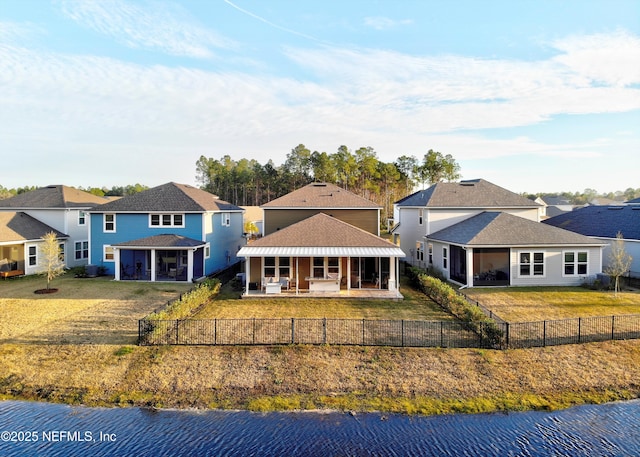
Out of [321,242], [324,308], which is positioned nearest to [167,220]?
[321,242]

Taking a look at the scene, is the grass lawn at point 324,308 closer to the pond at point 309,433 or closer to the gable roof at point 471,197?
the pond at point 309,433

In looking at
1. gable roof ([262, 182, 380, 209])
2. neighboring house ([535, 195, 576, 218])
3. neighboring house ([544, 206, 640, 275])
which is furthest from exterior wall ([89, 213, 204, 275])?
neighboring house ([535, 195, 576, 218])

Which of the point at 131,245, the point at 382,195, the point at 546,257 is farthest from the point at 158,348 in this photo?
the point at 382,195

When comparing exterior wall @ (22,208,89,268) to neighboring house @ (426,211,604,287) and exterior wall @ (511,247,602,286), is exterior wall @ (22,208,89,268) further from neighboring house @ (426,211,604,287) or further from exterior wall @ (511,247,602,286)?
exterior wall @ (511,247,602,286)

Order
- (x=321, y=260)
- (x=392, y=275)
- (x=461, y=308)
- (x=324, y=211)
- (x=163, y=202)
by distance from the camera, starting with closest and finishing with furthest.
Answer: (x=461, y=308)
(x=392, y=275)
(x=321, y=260)
(x=324, y=211)
(x=163, y=202)

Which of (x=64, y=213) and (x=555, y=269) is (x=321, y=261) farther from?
(x=64, y=213)
